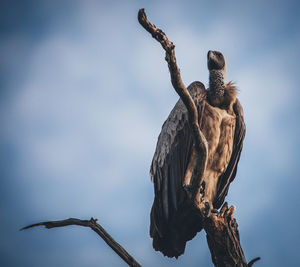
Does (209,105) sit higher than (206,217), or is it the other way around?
(209,105)

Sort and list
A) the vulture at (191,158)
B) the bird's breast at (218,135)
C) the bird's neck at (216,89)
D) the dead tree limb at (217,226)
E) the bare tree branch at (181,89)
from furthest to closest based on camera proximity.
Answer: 1. the bird's neck at (216,89)
2. the bird's breast at (218,135)
3. the vulture at (191,158)
4. the dead tree limb at (217,226)
5. the bare tree branch at (181,89)

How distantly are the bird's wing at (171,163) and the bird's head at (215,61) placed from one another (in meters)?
0.54

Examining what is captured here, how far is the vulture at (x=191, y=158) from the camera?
5.64 meters

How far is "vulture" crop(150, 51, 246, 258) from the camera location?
564 cm

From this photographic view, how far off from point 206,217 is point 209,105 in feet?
7.21

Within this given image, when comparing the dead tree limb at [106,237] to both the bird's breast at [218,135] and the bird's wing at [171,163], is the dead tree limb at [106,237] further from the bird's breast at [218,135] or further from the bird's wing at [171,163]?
the bird's breast at [218,135]

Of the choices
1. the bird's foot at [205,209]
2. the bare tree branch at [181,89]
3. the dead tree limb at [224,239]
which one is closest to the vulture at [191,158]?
the bird's foot at [205,209]

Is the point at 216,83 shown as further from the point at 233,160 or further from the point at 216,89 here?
the point at 233,160

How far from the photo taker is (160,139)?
6758mm

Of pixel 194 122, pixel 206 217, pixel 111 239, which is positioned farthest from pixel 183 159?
pixel 111 239

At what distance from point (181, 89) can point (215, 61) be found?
10.8ft

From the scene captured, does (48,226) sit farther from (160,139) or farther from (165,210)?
(160,139)

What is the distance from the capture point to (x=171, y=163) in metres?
6.09

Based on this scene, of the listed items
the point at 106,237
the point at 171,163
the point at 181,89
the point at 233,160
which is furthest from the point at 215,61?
the point at 106,237
